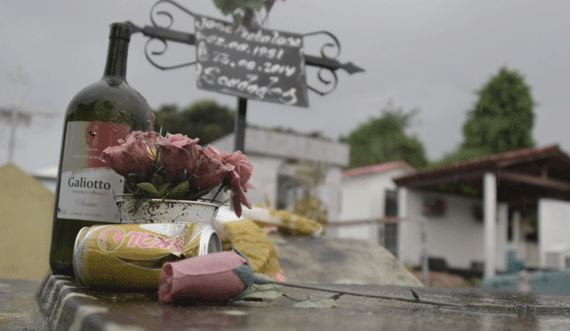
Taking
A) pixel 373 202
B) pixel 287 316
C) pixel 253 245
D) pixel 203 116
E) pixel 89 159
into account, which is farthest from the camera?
pixel 203 116

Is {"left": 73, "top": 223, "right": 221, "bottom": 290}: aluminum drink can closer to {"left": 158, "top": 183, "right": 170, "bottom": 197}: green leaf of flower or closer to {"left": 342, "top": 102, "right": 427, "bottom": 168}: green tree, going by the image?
{"left": 158, "top": 183, "right": 170, "bottom": 197}: green leaf of flower

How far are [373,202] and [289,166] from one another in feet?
11.0

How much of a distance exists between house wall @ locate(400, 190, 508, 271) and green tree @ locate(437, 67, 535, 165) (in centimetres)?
808

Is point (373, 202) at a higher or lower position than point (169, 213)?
higher

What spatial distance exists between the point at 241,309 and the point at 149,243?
241 mm

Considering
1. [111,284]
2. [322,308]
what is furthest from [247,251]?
[322,308]

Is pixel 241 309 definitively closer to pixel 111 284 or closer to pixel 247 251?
pixel 111 284

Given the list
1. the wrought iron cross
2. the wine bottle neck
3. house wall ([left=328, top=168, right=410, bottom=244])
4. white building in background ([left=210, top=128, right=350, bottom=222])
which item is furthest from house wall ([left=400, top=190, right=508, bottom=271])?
the wine bottle neck

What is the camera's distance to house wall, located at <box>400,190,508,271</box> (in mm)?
13109

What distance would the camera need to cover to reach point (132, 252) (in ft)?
2.64

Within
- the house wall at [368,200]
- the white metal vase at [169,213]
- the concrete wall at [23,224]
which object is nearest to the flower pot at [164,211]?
the white metal vase at [169,213]

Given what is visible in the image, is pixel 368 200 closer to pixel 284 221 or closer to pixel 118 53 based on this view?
pixel 284 221

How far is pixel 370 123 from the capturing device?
30453 millimetres

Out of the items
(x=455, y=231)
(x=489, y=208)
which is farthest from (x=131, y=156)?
(x=455, y=231)
